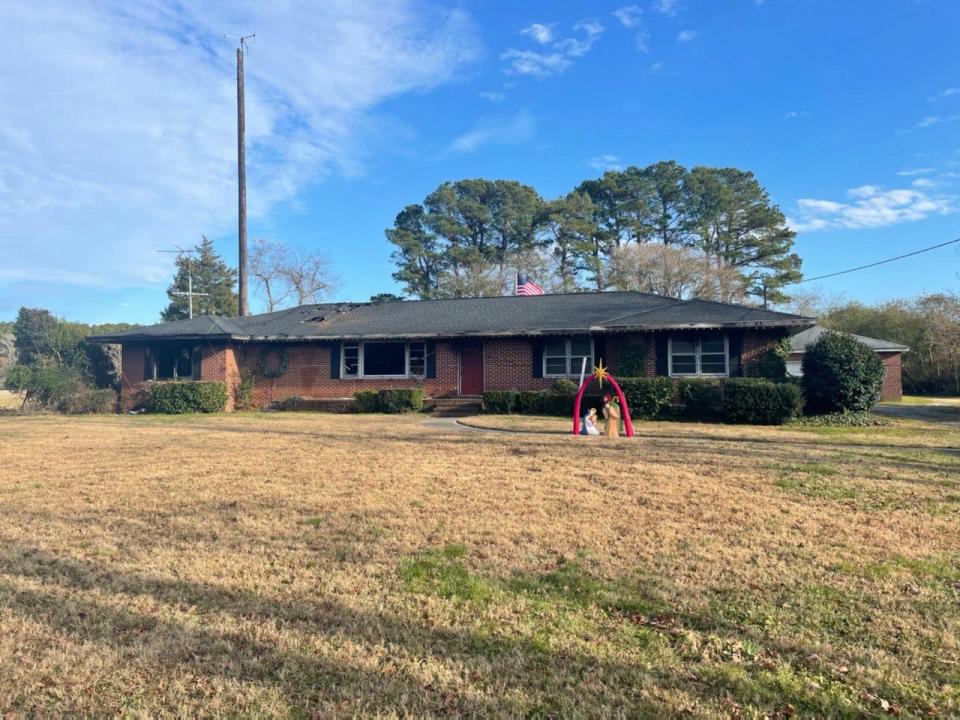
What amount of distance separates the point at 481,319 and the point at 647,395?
22.9 ft

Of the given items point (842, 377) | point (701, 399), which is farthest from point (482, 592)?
point (842, 377)

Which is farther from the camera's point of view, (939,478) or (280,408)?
(280,408)

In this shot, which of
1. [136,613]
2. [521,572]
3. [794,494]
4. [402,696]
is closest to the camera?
[402,696]

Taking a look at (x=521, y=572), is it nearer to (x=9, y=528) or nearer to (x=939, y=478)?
(x=9, y=528)

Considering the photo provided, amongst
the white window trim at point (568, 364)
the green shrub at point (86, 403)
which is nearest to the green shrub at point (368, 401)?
the white window trim at point (568, 364)

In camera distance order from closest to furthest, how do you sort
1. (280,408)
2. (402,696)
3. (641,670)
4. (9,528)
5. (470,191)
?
(402,696), (641,670), (9,528), (280,408), (470,191)

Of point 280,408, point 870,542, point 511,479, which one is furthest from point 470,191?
point 870,542

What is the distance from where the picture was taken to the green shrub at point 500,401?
59.5 ft

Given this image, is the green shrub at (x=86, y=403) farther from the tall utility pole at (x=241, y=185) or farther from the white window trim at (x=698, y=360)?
the white window trim at (x=698, y=360)

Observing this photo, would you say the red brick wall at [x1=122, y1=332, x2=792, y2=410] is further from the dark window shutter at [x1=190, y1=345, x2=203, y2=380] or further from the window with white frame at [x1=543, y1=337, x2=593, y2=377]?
the window with white frame at [x1=543, y1=337, x2=593, y2=377]

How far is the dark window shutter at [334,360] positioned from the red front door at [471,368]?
4384 millimetres

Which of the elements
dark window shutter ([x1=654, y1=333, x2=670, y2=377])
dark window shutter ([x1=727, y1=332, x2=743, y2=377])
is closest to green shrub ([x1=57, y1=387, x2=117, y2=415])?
dark window shutter ([x1=654, y1=333, x2=670, y2=377])

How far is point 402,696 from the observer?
2779mm

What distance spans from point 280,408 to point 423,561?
17.9 meters
